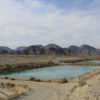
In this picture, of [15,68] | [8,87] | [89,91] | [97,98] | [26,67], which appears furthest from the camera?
[26,67]

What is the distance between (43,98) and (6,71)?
37778mm

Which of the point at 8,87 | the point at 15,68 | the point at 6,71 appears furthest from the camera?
the point at 15,68

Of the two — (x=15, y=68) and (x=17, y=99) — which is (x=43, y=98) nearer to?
(x=17, y=99)

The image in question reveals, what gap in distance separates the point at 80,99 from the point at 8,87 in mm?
10918

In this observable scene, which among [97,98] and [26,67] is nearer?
[97,98]

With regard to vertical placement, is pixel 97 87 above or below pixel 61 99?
above

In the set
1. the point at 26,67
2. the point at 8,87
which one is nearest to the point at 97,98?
the point at 8,87

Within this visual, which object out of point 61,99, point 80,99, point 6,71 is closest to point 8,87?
point 61,99

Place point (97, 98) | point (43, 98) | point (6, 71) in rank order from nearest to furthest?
point (97, 98), point (43, 98), point (6, 71)

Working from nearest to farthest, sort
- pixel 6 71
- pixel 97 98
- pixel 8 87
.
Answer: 1. pixel 97 98
2. pixel 8 87
3. pixel 6 71

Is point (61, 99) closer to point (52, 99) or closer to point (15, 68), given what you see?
point (52, 99)

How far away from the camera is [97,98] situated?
12.6 m

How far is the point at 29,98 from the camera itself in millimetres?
14984

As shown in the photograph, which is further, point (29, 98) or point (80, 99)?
point (29, 98)
